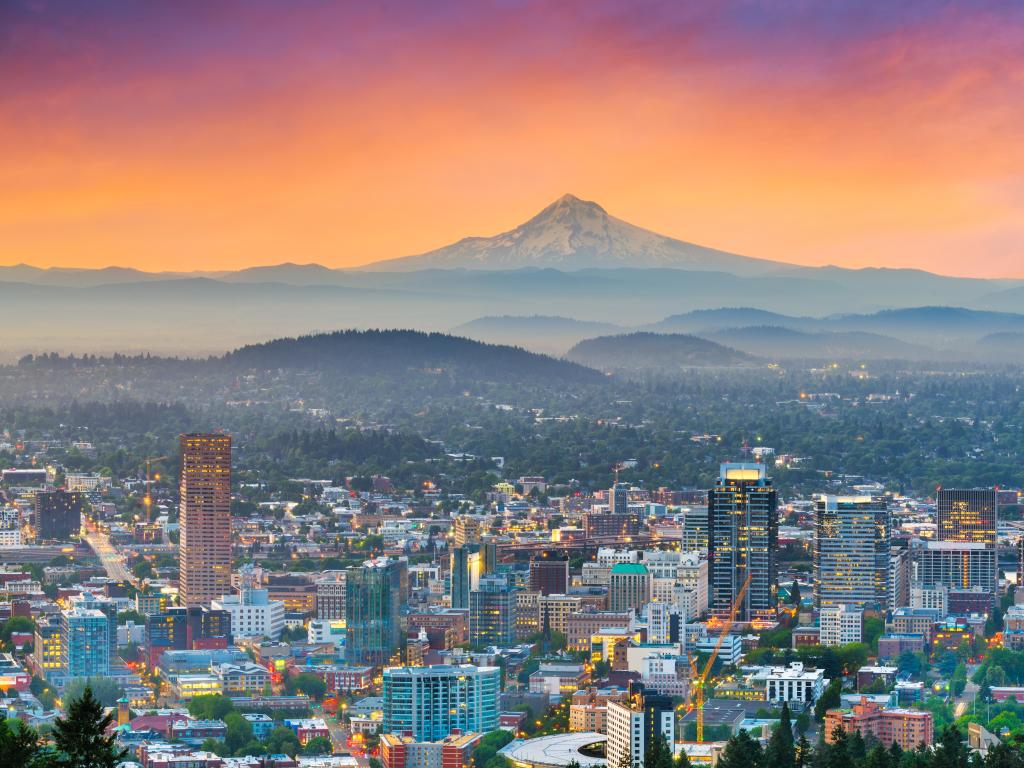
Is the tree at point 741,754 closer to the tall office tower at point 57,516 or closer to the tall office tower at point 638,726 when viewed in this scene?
the tall office tower at point 638,726

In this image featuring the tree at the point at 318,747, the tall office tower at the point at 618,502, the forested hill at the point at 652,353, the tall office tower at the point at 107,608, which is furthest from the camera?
the forested hill at the point at 652,353

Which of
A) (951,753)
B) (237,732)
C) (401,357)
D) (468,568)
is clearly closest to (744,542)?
(468,568)

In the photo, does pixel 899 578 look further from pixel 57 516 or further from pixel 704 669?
pixel 57 516

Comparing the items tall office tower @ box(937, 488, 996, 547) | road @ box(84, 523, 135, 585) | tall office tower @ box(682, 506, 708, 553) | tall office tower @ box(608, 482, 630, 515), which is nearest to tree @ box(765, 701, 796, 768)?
tall office tower @ box(682, 506, 708, 553)

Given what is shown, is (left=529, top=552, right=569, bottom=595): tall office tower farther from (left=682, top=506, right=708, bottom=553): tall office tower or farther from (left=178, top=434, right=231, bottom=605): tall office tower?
(left=178, top=434, right=231, bottom=605): tall office tower

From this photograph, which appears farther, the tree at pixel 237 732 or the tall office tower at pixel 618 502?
the tall office tower at pixel 618 502

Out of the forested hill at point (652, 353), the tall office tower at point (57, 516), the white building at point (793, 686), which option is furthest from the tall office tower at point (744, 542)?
the forested hill at point (652, 353)

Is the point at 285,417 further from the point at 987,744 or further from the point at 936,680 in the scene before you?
the point at 987,744
